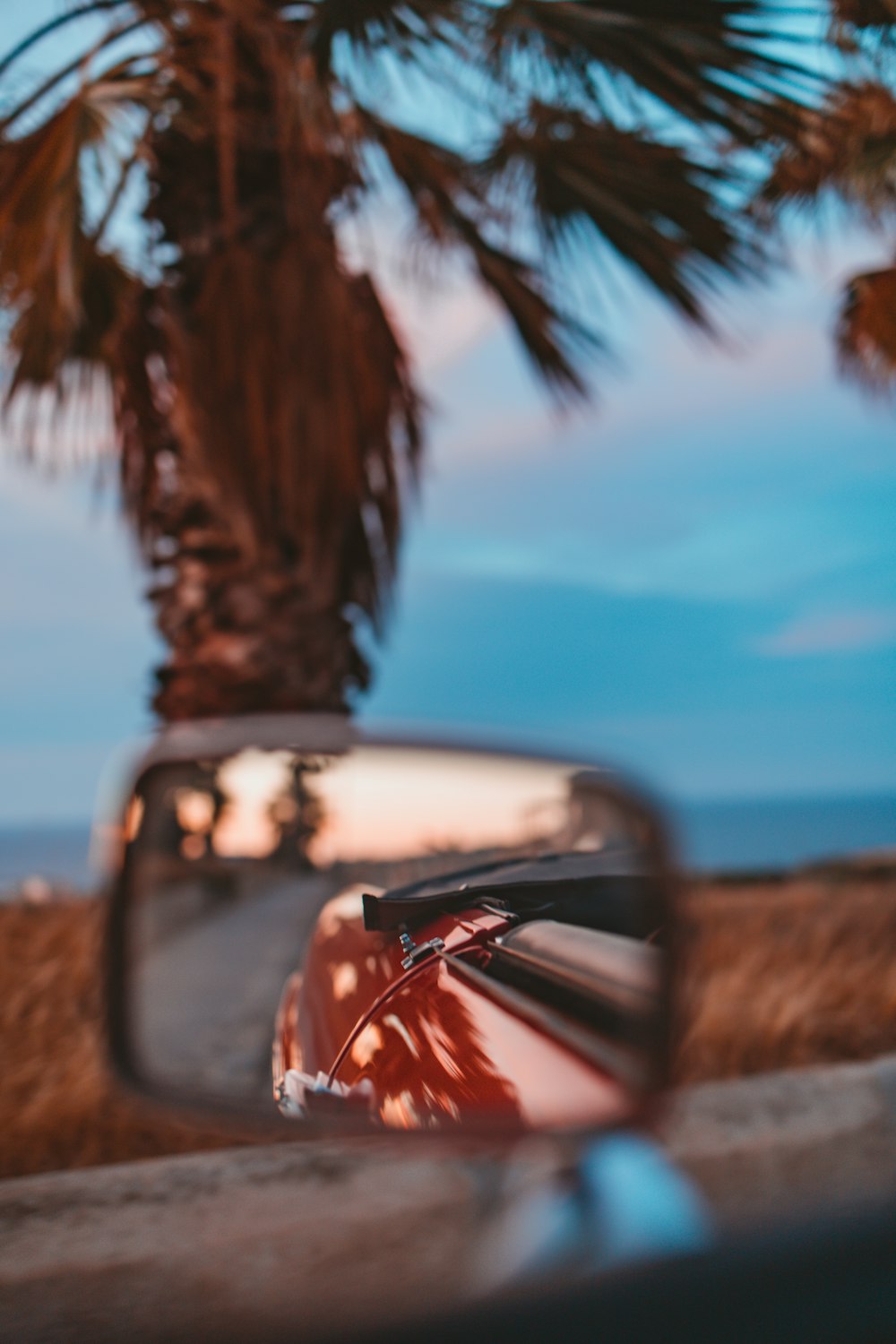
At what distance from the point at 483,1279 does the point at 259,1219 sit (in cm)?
106

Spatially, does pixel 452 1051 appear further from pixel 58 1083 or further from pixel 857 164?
pixel 857 164

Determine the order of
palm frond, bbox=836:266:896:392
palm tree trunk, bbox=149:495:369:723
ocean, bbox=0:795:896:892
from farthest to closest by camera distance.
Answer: ocean, bbox=0:795:896:892, palm frond, bbox=836:266:896:392, palm tree trunk, bbox=149:495:369:723

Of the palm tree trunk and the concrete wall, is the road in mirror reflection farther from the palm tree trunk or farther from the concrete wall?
the palm tree trunk

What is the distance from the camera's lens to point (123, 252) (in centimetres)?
425

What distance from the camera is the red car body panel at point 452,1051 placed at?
997 millimetres

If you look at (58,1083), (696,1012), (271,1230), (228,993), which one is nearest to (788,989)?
(696,1012)

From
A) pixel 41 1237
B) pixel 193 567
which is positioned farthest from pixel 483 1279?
pixel 193 567

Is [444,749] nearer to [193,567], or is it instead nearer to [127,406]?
[193,567]

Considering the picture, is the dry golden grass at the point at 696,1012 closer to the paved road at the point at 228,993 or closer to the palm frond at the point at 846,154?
the paved road at the point at 228,993

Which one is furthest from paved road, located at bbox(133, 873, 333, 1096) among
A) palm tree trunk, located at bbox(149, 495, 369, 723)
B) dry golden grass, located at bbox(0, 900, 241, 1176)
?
palm tree trunk, located at bbox(149, 495, 369, 723)

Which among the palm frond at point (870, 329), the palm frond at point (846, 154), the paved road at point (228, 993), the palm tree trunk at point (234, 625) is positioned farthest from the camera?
the palm frond at point (870, 329)

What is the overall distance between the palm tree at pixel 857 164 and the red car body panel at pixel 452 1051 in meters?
3.47

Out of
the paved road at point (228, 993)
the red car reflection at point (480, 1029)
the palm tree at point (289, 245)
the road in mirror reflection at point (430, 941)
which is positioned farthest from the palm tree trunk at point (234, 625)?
the red car reflection at point (480, 1029)

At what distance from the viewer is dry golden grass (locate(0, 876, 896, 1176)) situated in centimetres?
291
